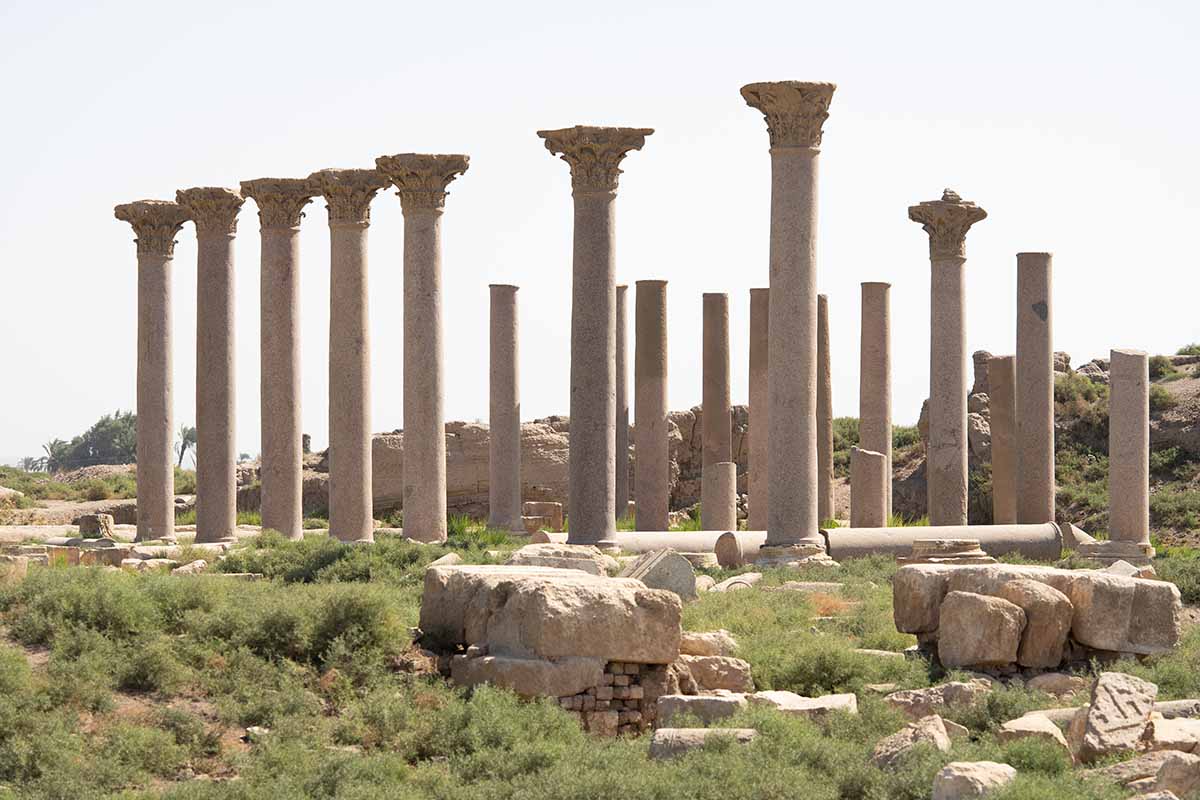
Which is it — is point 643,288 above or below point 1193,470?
above

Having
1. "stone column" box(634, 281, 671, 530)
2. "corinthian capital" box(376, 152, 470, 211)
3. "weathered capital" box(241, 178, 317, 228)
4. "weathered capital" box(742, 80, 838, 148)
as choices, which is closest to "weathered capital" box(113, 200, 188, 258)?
"weathered capital" box(241, 178, 317, 228)

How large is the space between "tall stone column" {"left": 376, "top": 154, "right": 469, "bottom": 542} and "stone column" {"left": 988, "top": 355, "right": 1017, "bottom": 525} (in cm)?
1133

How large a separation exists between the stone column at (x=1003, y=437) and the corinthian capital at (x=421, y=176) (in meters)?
12.1

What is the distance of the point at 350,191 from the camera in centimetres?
3238

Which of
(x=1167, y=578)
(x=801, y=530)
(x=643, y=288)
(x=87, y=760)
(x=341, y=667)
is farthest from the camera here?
(x=643, y=288)

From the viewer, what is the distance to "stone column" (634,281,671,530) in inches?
1404

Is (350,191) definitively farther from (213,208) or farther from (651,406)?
(651,406)

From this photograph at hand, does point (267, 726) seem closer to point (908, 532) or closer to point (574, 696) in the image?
point (574, 696)

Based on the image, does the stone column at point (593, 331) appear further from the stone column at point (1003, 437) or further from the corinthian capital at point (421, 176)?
the stone column at point (1003, 437)

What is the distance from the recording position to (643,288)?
37438 mm

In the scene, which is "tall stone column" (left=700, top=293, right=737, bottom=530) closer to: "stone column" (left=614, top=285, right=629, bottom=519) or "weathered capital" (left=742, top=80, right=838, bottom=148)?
"stone column" (left=614, top=285, right=629, bottom=519)

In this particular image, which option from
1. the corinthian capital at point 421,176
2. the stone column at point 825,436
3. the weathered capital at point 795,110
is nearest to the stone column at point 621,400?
the stone column at point 825,436

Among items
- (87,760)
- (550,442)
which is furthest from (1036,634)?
(550,442)

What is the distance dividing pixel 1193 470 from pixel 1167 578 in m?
20.9
